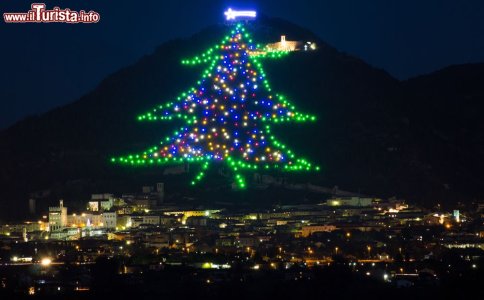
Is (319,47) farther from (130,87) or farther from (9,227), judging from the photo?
(9,227)

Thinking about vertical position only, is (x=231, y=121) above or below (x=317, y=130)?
below

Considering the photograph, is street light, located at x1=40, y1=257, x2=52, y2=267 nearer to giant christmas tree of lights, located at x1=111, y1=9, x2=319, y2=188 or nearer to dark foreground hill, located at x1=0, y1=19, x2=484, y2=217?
giant christmas tree of lights, located at x1=111, y1=9, x2=319, y2=188

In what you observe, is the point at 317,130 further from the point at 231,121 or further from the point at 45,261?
the point at 45,261

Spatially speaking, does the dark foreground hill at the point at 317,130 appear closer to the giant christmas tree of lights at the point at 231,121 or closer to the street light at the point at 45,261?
the giant christmas tree of lights at the point at 231,121

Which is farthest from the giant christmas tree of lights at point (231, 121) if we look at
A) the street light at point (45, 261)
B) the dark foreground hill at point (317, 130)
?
→ the street light at point (45, 261)

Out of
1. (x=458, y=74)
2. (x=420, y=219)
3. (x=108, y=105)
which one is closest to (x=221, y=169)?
(x=420, y=219)

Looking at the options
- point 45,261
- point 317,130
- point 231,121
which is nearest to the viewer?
point 45,261

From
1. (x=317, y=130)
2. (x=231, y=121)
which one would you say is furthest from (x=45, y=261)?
(x=317, y=130)

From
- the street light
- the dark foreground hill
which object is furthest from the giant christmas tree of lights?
the street light
